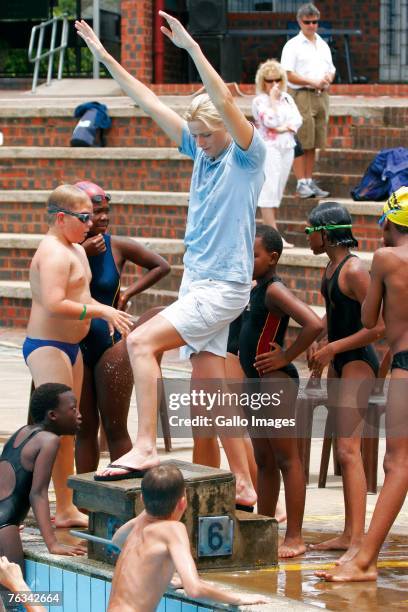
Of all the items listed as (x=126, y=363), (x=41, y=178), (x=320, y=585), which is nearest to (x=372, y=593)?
(x=320, y=585)

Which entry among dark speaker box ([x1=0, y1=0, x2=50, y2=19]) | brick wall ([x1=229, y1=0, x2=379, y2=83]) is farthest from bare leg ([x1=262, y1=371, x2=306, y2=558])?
dark speaker box ([x1=0, y1=0, x2=50, y2=19])

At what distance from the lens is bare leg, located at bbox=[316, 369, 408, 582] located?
611 cm

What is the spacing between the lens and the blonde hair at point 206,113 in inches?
248

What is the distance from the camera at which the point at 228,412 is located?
6.68 m

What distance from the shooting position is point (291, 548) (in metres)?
6.77

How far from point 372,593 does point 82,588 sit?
4.17ft

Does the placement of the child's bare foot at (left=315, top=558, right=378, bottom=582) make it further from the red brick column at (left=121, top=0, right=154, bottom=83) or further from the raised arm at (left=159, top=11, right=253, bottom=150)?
the red brick column at (left=121, top=0, right=154, bottom=83)

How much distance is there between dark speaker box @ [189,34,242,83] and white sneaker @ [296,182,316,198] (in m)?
5.01

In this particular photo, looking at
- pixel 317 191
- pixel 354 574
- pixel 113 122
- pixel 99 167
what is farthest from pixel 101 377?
pixel 113 122

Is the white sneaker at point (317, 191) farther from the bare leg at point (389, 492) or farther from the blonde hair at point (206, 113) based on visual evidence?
the bare leg at point (389, 492)

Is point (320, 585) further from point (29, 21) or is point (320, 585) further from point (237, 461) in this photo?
point (29, 21)

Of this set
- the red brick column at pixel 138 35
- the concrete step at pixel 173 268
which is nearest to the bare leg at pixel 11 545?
the concrete step at pixel 173 268

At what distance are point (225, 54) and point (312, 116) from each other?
5.01m

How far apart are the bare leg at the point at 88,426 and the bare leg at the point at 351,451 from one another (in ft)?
4.52
